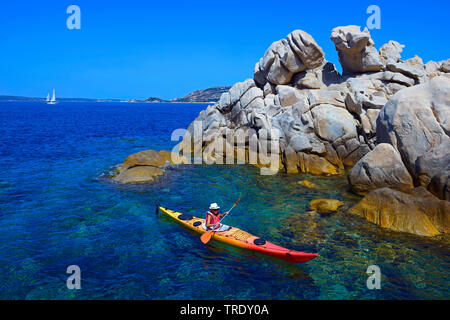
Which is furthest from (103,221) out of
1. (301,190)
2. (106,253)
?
(301,190)

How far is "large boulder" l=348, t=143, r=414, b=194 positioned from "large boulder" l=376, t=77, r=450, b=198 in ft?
1.92

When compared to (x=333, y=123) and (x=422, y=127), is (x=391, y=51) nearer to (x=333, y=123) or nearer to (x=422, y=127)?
(x=333, y=123)

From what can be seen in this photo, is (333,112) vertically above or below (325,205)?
above

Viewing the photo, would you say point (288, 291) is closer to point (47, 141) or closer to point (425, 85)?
point (425, 85)

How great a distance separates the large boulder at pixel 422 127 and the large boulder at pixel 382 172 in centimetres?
59

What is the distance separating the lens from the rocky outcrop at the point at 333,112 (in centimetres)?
1744

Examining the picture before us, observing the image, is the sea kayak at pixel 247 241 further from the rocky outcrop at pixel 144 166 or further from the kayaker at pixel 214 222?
Result: the rocky outcrop at pixel 144 166

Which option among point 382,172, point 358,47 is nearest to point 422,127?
point 382,172

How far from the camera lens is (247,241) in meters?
12.9

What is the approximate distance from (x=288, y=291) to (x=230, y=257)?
3030 millimetres

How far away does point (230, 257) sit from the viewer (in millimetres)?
12852

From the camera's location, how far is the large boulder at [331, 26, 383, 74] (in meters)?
27.3

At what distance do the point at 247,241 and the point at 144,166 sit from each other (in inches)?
539

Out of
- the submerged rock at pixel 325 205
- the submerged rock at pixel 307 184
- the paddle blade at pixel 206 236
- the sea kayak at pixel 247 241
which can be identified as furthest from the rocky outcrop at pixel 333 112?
the paddle blade at pixel 206 236
